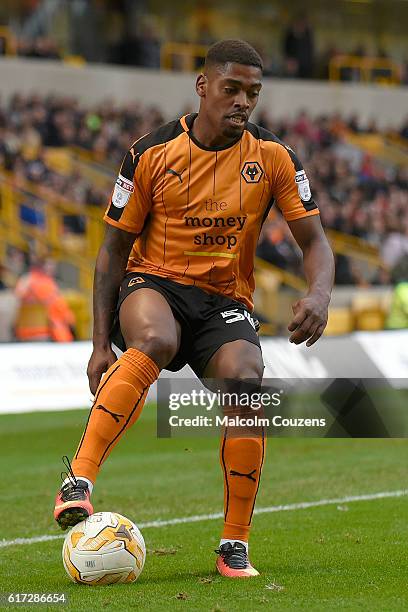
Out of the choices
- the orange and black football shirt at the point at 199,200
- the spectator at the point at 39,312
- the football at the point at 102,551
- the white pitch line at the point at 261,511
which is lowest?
the spectator at the point at 39,312

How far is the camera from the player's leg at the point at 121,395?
4891 millimetres

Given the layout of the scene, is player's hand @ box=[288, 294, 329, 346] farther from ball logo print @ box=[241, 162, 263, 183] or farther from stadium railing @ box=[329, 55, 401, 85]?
stadium railing @ box=[329, 55, 401, 85]

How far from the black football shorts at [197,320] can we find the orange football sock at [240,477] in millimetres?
370

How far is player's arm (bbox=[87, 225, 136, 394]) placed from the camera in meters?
5.42

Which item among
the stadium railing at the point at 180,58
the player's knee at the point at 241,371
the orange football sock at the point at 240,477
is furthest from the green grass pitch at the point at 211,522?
the stadium railing at the point at 180,58

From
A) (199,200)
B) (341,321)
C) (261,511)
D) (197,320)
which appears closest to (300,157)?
(341,321)

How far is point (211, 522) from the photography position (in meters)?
7.25

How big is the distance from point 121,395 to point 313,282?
102 cm

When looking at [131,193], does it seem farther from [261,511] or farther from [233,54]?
[261,511]

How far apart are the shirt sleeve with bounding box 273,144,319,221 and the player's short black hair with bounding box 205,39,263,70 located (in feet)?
1.55

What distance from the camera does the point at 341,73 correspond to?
31.2 meters

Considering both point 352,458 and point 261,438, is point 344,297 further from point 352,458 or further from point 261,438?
point 261,438
